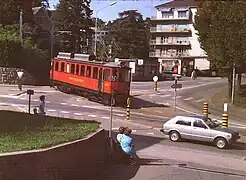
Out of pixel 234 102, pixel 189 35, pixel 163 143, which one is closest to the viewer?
pixel 189 35

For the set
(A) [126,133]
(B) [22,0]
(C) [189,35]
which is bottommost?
(A) [126,133]

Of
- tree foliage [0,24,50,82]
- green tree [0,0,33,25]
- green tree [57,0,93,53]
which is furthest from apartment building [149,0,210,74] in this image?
green tree [0,0,33,25]

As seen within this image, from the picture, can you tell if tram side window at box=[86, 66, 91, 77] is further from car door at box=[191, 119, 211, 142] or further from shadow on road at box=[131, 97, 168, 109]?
car door at box=[191, 119, 211, 142]

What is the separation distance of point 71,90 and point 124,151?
2868 centimetres

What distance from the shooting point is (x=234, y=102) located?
110 ft

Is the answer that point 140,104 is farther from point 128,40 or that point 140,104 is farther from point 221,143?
point 128,40

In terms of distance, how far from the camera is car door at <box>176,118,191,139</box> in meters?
19.6

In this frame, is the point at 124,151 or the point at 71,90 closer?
the point at 124,151

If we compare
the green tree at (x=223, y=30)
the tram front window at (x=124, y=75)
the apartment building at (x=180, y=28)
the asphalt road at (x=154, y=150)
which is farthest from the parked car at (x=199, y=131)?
the tram front window at (x=124, y=75)

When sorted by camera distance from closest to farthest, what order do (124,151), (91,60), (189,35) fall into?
(189,35) < (124,151) < (91,60)

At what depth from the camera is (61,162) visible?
8.52 m

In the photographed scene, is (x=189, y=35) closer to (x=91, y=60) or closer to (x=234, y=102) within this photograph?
(x=234, y=102)

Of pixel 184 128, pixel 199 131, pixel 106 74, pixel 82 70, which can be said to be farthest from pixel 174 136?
pixel 82 70

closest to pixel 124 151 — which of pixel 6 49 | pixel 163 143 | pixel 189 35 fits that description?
pixel 189 35
